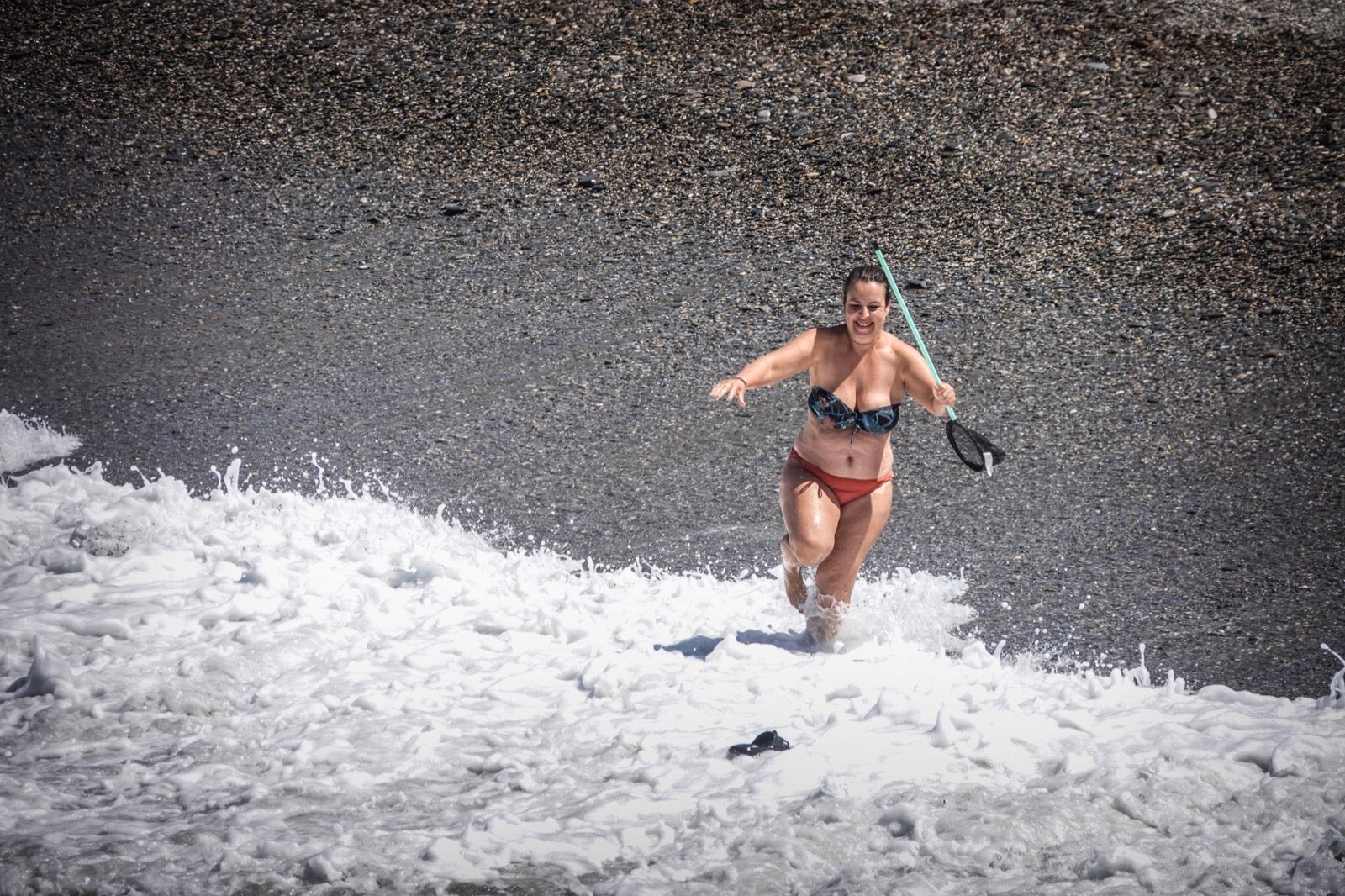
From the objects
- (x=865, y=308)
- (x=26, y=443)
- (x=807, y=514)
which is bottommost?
(x=807, y=514)

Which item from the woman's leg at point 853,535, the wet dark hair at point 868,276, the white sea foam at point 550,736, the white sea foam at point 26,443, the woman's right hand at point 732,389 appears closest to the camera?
the white sea foam at point 550,736

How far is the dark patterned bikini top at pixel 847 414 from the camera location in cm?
443

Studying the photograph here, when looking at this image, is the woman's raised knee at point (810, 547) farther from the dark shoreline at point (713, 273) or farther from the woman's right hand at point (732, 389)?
the dark shoreline at point (713, 273)

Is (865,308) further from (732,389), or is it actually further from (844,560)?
(844,560)

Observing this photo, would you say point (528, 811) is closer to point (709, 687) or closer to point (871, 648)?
point (709, 687)

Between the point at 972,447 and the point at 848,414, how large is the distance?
0.53 m

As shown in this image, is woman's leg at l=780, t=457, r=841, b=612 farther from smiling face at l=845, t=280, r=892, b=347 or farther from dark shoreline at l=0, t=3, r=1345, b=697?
dark shoreline at l=0, t=3, r=1345, b=697

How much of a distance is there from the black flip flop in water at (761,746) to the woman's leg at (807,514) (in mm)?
641

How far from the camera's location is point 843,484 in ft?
14.9


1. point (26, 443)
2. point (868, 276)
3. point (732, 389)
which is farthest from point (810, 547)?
point (26, 443)

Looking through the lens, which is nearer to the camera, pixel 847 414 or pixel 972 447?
pixel 847 414

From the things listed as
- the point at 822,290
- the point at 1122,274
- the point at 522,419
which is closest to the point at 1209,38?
the point at 1122,274

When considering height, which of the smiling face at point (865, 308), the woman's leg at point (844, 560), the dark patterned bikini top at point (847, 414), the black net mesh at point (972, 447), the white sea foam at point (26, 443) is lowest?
the woman's leg at point (844, 560)

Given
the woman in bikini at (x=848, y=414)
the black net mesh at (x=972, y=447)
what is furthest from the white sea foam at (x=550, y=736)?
the black net mesh at (x=972, y=447)
